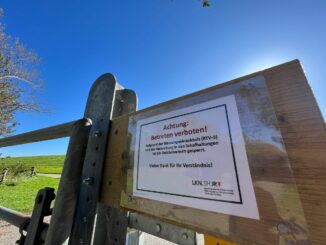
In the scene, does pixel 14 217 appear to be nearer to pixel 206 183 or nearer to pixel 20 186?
pixel 206 183

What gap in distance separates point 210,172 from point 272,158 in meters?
0.16

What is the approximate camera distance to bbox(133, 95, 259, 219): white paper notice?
0.49m

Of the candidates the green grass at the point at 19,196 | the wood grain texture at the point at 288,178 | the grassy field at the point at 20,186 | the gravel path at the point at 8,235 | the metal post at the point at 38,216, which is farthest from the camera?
the grassy field at the point at 20,186

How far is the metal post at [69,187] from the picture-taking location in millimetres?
790

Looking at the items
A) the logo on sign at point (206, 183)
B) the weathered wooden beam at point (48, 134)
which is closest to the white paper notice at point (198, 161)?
the logo on sign at point (206, 183)

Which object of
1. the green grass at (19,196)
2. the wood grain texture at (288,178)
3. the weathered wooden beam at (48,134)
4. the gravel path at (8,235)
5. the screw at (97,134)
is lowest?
the gravel path at (8,235)

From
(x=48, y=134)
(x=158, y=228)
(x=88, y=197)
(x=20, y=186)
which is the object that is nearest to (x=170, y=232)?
(x=158, y=228)

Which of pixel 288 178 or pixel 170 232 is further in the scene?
pixel 170 232

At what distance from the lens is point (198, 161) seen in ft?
1.87

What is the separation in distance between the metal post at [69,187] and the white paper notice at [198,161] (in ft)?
1.06

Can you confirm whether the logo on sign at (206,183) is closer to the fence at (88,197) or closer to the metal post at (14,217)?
the fence at (88,197)

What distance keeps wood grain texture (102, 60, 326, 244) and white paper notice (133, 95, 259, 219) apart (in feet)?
0.09

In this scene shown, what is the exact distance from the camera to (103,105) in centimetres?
103

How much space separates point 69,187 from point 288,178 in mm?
849
